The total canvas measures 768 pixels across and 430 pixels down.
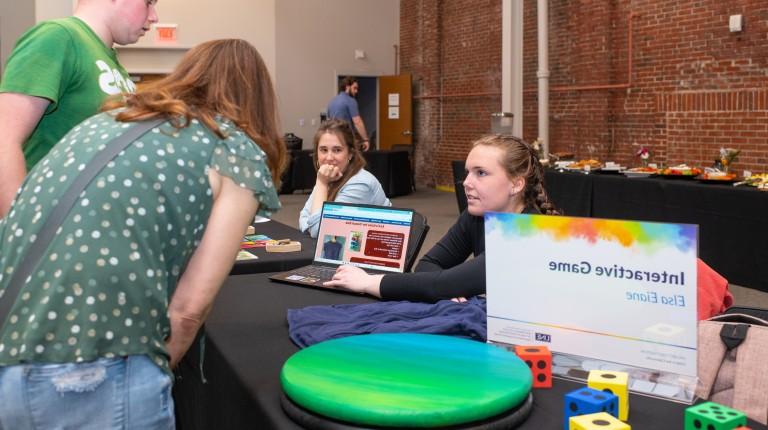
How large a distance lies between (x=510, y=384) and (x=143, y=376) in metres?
0.58

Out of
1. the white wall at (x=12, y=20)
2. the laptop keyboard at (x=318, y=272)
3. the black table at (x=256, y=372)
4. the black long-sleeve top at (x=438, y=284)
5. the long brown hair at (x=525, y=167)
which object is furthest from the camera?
the white wall at (x=12, y=20)

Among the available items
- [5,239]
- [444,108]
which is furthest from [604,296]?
[444,108]

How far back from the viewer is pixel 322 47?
489 inches

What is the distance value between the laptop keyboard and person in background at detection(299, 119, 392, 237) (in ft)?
2.38

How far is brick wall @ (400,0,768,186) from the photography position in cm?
685

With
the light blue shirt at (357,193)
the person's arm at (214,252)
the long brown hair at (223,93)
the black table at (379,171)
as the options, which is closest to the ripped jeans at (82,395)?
the person's arm at (214,252)

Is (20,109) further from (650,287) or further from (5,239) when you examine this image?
(650,287)

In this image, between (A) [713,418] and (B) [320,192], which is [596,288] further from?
(B) [320,192]

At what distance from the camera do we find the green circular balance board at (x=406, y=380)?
1139 millimetres

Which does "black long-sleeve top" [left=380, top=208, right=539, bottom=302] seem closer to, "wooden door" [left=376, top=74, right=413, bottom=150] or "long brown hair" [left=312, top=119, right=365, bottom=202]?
"long brown hair" [left=312, top=119, right=365, bottom=202]

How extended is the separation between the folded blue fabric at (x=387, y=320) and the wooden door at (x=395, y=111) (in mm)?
10580

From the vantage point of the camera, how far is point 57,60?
1725mm

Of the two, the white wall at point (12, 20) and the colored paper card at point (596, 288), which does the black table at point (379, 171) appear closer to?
the white wall at point (12, 20)

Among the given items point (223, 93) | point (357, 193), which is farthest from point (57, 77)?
point (357, 193)
